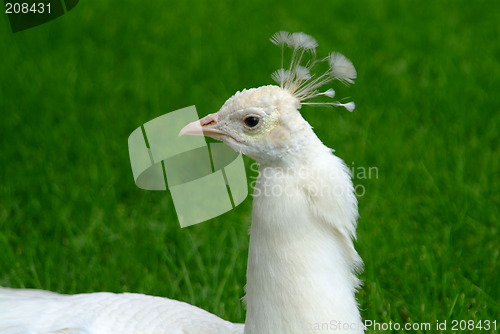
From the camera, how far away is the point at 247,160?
3871 mm

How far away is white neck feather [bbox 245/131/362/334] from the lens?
1.80 metres

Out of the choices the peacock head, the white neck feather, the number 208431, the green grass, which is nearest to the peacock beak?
the peacock head

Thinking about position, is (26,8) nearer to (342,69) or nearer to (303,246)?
(342,69)

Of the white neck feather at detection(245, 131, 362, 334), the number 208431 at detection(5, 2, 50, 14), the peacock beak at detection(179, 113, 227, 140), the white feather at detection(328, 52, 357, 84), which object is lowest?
the white neck feather at detection(245, 131, 362, 334)

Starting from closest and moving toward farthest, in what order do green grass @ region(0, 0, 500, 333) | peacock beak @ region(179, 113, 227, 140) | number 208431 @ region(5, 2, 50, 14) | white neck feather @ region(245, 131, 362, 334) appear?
white neck feather @ region(245, 131, 362, 334) < peacock beak @ region(179, 113, 227, 140) < green grass @ region(0, 0, 500, 333) < number 208431 @ region(5, 2, 50, 14)

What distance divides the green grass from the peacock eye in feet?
3.70

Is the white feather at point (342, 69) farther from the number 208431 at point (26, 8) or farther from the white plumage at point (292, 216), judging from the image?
the number 208431 at point (26, 8)

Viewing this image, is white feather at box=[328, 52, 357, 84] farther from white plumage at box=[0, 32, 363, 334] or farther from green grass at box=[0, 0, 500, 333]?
green grass at box=[0, 0, 500, 333]

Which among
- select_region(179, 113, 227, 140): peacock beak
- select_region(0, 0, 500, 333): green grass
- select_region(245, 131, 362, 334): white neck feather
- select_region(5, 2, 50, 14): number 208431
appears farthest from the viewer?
select_region(5, 2, 50, 14): number 208431

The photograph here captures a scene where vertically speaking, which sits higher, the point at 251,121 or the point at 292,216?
the point at 251,121

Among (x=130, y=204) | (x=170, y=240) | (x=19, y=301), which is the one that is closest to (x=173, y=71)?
(x=130, y=204)

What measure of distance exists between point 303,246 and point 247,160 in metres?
2.06

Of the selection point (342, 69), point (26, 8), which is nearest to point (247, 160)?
point (342, 69)

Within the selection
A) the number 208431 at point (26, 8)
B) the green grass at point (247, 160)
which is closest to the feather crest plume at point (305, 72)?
the green grass at point (247, 160)
